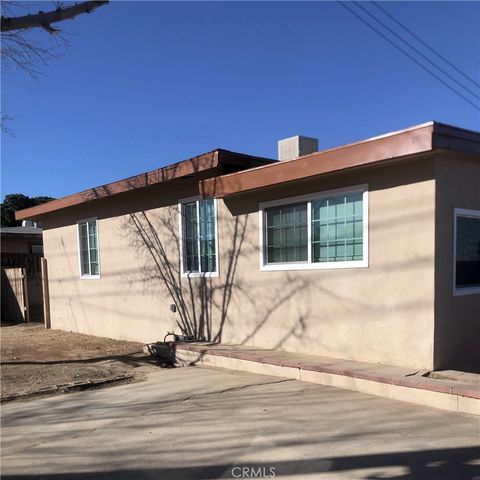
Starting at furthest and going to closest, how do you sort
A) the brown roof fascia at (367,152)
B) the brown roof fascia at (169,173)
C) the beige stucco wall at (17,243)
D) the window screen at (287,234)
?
1. the beige stucco wall at (17,243)
2. the brown roof fascia at (169,173)
3. the window screen at (287,234)
4. the brown roof fascia at (367,152)

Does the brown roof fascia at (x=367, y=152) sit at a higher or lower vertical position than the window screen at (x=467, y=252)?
higher

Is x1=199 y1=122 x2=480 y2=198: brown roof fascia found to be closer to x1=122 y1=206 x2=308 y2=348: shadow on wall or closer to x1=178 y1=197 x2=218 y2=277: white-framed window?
x1=122 y1=206 x2=308 y2=348: shadow on wall

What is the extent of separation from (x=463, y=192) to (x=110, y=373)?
581 centimetres

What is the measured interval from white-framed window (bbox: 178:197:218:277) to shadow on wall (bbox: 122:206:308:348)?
0.50 ft

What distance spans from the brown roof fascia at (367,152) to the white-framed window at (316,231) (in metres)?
0.45

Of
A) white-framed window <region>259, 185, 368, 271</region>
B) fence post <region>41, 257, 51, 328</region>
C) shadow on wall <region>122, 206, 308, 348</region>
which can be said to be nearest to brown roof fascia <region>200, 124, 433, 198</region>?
white-framed window <region>259, 185, 368, 271</region>

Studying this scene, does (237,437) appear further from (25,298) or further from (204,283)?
(25,298)

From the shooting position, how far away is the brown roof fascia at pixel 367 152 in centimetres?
572

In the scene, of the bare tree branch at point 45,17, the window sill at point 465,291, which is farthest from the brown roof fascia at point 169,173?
the window sill at point 465,291

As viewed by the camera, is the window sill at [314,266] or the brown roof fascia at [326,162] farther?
the window sill at [314,266]

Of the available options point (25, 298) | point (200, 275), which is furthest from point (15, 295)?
point (200, 275)

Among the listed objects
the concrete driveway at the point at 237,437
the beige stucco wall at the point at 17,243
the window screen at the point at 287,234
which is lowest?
the concrete driveway at the point at 237,437

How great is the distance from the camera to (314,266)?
7.55 metres

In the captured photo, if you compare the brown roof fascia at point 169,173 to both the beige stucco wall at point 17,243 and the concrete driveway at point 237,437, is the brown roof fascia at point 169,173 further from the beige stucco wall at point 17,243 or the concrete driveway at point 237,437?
the beige stucco wall at point 17,243
